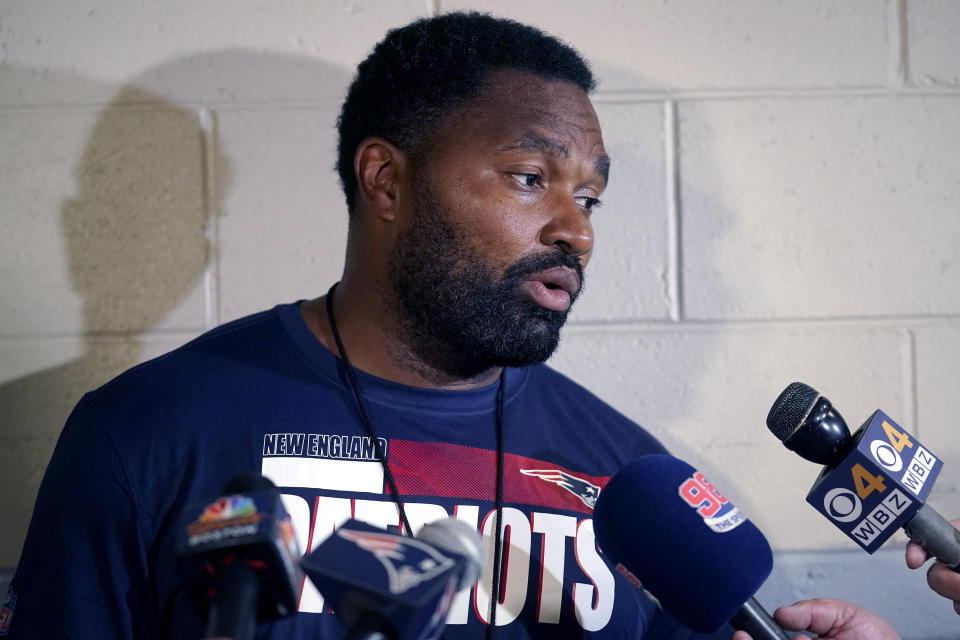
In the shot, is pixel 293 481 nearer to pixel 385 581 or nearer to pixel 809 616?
pixel 385 581

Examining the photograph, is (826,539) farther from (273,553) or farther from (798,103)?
(273,553)

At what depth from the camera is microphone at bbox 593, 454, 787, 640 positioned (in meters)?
0.83

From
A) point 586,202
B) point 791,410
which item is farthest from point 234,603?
point 586,202

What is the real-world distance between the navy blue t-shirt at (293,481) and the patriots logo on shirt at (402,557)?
47 cm

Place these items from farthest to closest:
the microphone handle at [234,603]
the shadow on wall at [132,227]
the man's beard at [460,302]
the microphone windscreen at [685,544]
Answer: the shadow on wall at [132,227] < the man's beard at [460,302] < the microphone windscreen at [685,544] < the microphone handle at [234,603]

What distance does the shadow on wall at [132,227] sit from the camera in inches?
57.7

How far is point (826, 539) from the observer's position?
60.7 inches

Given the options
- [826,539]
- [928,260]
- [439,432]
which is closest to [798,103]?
[928,260]

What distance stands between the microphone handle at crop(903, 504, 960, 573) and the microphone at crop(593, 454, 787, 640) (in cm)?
18

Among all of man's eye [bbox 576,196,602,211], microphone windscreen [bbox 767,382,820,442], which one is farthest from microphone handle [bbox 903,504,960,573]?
man's eye [bbox 576,196,602,211]

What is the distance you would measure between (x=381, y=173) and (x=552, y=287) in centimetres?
34

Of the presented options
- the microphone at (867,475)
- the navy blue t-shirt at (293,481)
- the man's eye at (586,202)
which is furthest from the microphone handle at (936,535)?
the man's eye at (586,202)

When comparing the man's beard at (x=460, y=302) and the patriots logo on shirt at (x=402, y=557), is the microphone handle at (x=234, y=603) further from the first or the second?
the man's beard at (x=460, y=302)

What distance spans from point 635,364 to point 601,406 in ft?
0.68
